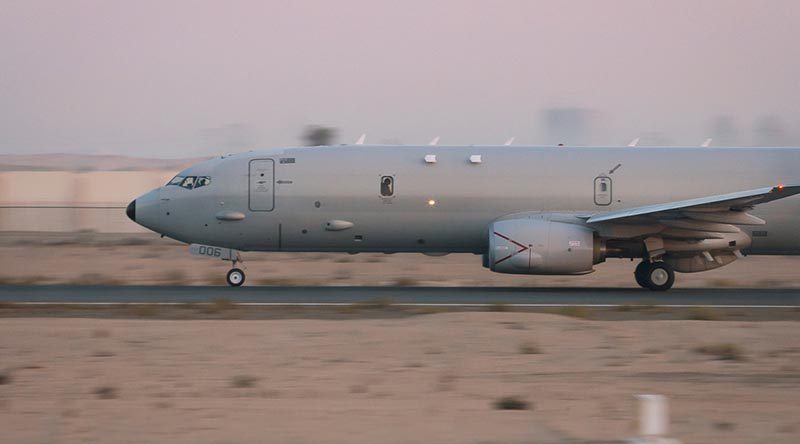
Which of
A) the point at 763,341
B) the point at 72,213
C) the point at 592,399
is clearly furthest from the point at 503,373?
the point at 72,213

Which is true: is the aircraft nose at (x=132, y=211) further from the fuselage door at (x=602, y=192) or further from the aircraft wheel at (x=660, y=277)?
the aircraft wheel at (x=660, y=277)

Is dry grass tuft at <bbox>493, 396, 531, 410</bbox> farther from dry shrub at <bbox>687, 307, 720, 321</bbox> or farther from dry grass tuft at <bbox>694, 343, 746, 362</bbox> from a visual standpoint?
dry shrub at <bbox>687, 307, 720, 321</bbox>

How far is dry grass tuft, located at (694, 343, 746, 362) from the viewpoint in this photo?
533 inches

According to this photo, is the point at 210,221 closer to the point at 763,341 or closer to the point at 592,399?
the point at 763,341

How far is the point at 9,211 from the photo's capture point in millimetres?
60188

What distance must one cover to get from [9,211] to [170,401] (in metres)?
53.5

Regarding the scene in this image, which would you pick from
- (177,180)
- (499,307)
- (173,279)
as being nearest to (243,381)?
(499,307)

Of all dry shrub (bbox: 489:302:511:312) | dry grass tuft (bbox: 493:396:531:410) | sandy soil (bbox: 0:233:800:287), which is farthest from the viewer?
sandy soil (bbox: 0:233:800:287)

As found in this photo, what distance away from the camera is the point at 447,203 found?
2391 cm

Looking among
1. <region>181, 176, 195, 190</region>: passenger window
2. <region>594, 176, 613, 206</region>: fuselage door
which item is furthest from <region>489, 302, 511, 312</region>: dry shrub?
<region>181, 176, 195, 190</region>: passenger window

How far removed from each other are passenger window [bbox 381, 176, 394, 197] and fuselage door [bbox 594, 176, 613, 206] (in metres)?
4.62

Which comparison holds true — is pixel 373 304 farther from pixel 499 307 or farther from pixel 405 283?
pixel 405 283

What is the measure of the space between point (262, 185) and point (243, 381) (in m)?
13.1

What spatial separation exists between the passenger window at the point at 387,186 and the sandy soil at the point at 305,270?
108 inches
